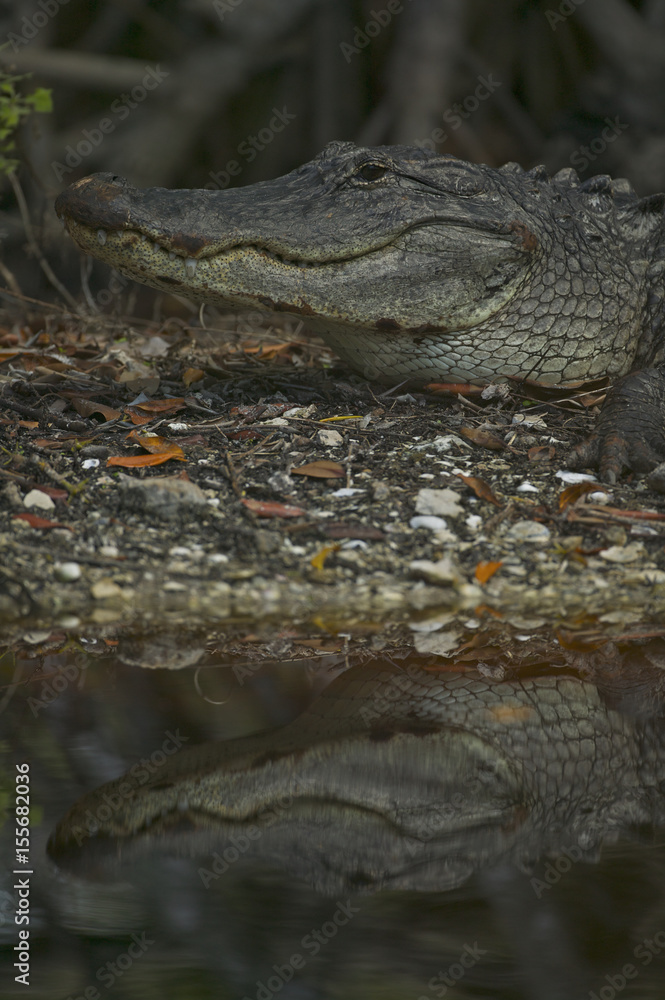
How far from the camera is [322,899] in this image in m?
1.60

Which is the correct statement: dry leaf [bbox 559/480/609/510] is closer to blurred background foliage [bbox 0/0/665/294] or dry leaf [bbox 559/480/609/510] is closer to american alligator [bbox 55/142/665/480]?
american alligator [bbox 55/142/665/480]

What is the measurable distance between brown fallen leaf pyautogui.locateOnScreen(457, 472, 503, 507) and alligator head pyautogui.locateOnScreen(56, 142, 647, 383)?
2.77 ft

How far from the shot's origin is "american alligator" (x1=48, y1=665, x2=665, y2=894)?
1.70 m

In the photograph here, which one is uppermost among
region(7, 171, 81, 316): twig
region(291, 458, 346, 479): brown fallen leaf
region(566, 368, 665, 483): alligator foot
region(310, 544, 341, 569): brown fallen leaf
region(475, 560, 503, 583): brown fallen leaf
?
region(566, 368, 665, 483): alligator foot

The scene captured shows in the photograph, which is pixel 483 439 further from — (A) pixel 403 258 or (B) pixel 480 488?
(A) pixel 403 258

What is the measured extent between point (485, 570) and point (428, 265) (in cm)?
157

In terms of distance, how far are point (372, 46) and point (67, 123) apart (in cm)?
336

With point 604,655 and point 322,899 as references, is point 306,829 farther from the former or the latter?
point 604,655

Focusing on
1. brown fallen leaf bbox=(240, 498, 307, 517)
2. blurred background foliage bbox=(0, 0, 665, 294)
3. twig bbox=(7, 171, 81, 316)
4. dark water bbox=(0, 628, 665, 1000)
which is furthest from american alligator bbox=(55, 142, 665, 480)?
blurred background foliage bbox=(0, 0, 665, 294)

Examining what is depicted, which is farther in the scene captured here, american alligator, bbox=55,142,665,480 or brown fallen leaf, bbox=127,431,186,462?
american alligator, bbox=55,142,665,480

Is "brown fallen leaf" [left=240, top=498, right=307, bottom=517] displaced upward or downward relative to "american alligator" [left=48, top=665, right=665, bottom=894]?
downward

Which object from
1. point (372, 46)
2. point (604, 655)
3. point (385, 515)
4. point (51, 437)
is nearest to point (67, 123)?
point (372, 46)

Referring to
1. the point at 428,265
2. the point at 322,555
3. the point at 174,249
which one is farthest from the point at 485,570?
the point at 174,249

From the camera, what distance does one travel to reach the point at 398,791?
1.92 m
